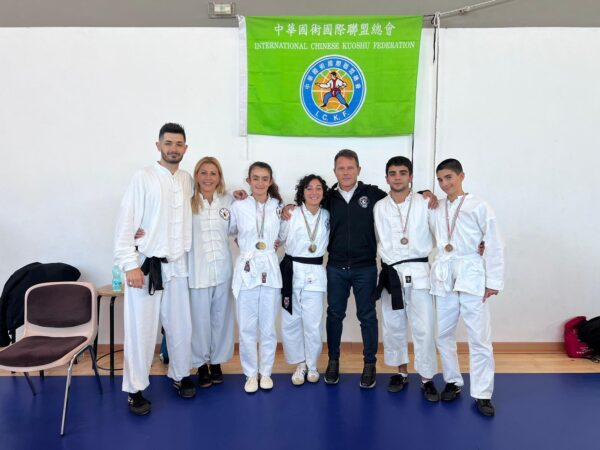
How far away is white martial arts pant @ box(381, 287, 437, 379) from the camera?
2650 mm

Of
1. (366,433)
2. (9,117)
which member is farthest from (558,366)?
(9,117)

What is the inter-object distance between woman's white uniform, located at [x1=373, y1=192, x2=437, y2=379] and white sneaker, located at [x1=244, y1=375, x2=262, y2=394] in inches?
40.3

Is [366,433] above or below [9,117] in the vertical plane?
below

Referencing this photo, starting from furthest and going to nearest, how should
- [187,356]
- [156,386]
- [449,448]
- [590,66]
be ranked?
[590,66], [156,386], [187,356], [449,448]

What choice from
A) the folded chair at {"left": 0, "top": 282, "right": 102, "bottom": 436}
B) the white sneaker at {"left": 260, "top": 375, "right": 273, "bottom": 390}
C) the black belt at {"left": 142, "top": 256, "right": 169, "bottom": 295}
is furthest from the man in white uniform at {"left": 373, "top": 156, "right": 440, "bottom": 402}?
the folded chair at {"left": 0, "top": 282, "right": 102, "bottom": 436}

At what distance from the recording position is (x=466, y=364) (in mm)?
3215

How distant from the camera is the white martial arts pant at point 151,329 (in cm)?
241

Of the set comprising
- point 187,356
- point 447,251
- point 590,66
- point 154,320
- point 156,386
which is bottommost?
point 156,386

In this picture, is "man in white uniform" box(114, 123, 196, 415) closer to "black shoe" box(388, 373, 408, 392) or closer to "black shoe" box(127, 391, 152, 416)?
"black shoe" box(127, 391, 152, 416)

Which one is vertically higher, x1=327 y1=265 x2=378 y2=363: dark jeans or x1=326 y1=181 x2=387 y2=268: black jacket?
x1=326 y1=181 x2=387 y2=268: black jacket

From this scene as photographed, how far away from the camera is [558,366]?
317 cm

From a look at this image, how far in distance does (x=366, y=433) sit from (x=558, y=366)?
1.99 metres

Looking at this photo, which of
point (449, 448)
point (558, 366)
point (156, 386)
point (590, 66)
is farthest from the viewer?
point (590, 66)

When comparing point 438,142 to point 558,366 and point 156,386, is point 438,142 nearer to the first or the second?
point 558,366
